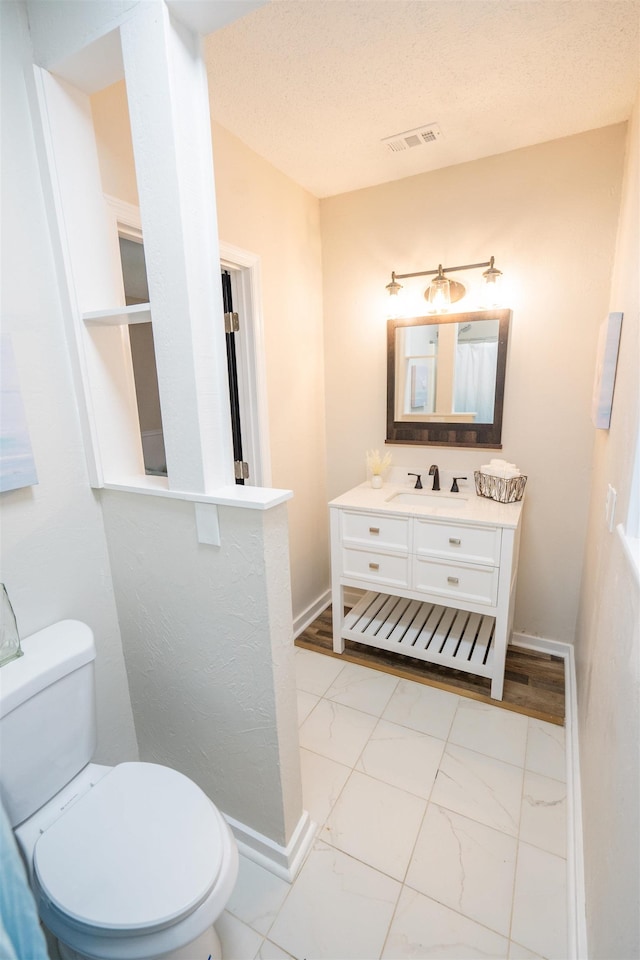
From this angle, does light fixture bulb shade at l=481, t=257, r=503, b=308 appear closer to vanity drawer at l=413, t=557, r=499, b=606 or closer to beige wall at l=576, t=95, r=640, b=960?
beige wall at l=576, t=95, r=640, b=960

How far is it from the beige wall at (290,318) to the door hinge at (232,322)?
156 mm

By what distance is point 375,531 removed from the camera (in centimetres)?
212

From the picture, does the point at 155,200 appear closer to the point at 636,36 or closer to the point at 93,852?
the point at 93,852

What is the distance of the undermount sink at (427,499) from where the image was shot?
7.36 feet

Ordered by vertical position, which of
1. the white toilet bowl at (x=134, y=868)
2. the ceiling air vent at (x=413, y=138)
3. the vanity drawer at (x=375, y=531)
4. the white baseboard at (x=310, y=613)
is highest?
the ceiling air vent at (x=413, y=138)

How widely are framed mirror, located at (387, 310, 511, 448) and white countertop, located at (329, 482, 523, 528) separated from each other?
11.7 inches

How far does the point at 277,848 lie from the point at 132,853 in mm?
568

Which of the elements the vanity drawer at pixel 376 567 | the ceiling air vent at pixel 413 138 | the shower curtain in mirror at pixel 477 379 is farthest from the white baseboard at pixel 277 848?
the ceiling air vent at pixel 413 138

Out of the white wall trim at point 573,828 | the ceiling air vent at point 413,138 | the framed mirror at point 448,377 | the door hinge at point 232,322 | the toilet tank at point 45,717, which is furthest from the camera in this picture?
the framed mirror at point 448,377

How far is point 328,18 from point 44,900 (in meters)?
2.42

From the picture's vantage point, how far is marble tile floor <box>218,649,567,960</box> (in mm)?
1145

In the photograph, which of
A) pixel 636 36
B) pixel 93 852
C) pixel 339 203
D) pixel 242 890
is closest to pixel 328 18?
pixel 636 36

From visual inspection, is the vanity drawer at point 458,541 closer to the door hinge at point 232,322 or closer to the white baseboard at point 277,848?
the white baseboard at point 277,848

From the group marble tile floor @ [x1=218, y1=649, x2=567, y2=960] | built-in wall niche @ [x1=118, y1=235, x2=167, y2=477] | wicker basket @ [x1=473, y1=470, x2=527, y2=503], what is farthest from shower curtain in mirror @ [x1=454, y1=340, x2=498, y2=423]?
built-in wall niche @ [x1=118, y1=235, x2=167, y2=477]
